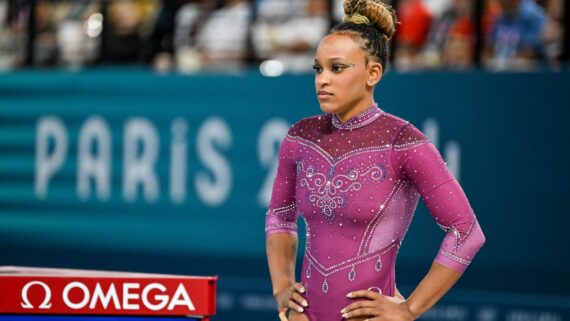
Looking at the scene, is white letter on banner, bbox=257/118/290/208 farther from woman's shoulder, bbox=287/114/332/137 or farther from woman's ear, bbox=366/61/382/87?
woman's ear, bbox=366/61/382/87

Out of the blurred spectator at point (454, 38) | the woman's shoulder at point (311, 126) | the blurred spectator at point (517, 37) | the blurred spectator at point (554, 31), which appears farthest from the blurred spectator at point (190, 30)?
the woman's shoulder at point (311, 126)

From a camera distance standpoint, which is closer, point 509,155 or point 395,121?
point 395,121

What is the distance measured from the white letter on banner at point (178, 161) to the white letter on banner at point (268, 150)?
0.58 m

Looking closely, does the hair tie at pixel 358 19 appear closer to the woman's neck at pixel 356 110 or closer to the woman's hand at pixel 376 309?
the woman's neck at pixel 356 110

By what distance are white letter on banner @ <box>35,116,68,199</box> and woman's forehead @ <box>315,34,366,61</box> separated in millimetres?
A: 5619

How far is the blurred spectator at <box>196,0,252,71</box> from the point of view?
26.7 feet

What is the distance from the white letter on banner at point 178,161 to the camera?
26.9 feet

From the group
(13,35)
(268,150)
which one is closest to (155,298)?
(268,150)

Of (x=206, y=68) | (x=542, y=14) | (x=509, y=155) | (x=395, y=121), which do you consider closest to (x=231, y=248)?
(x=206, y=68)

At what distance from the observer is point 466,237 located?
3145 millimetres

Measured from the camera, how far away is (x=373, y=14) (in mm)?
3297

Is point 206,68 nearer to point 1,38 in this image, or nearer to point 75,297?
point 1,38

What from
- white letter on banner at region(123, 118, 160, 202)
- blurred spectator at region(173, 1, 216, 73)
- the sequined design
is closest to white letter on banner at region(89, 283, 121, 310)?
the sequined design

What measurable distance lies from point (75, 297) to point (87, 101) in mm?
5541
